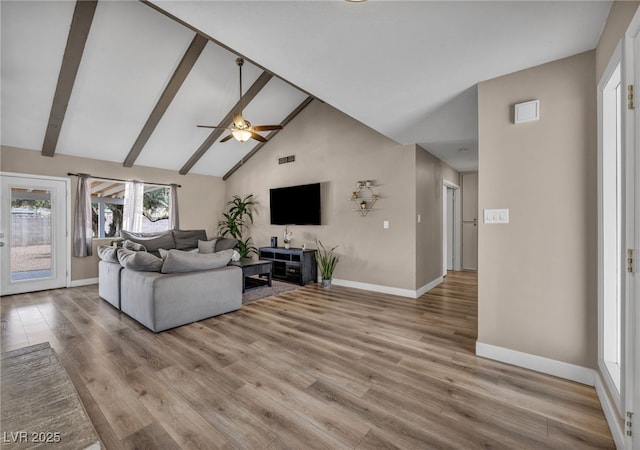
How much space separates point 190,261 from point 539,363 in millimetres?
3409

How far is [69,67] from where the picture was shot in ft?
12.0

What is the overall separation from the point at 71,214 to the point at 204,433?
5.59m

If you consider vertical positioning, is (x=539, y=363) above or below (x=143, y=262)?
below

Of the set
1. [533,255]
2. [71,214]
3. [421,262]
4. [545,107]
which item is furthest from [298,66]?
[71,214]

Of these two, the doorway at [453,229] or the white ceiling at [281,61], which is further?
the doorway at [453,229]

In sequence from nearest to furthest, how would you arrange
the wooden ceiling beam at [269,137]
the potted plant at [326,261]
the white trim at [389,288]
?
1. the white trim at [389,288]
2. the potted plant at [326,261]
3. the wooden ceiling beam at [269,137]

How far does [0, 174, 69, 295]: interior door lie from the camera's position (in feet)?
14.8

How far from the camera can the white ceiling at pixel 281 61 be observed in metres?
1.74

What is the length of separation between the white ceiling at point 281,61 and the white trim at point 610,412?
230cm

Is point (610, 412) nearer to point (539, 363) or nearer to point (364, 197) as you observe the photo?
point (539, 363)

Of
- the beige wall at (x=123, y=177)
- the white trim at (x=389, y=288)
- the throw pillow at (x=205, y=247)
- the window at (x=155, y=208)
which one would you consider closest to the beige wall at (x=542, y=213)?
the white trim at (x=389, y=288)

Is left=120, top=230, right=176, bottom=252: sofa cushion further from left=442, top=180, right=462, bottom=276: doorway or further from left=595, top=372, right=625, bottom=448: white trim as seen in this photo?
left=442, top=180, right=462, bottom=276: doorway

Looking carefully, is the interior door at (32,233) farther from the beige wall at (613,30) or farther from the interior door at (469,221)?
the interior door at (469,221)

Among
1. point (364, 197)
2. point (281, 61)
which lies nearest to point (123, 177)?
point (364, 197)
